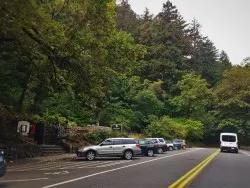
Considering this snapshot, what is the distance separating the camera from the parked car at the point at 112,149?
26.3m

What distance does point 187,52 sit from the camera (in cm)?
9069

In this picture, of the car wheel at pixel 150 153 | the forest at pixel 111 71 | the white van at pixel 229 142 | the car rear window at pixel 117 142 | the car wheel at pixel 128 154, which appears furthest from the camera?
the white van at pixel 229 142

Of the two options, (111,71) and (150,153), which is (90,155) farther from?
(150,153)

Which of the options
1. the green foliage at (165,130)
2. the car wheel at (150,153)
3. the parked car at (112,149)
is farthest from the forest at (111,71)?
the car wheel at (150,153)

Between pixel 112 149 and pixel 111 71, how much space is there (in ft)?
23.2

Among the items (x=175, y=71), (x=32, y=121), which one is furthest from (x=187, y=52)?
(x=32, y=121)

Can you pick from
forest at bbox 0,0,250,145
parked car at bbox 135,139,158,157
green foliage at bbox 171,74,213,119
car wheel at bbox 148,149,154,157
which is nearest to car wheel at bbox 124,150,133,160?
forest at bbox 0,0,250,145

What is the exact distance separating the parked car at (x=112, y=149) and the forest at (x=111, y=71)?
3.16 metres

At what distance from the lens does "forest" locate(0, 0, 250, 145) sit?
19766 mm

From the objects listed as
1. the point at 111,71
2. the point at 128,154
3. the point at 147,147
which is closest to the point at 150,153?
the point at 147,147

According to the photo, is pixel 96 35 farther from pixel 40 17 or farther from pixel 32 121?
pixel 32 121

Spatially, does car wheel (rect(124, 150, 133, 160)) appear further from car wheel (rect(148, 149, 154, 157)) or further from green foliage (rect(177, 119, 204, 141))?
green foliage (rect(177, 119, 204, 141))

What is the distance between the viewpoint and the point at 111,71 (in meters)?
22.2

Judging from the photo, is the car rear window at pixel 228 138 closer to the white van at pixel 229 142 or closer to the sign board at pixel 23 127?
the white van at pixel 229 142
